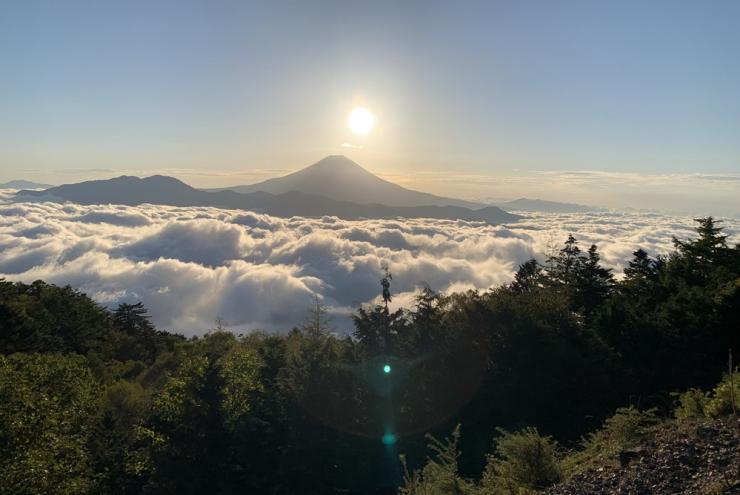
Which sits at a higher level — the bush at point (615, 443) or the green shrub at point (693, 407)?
the green shrub at point (693, 407)

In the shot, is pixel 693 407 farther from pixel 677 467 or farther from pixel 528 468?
pixel 528 468

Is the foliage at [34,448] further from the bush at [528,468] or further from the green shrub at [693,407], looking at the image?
Result: the green shrub at [693,407]

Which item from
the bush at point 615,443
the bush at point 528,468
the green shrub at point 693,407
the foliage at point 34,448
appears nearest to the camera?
the bush at point 615,443

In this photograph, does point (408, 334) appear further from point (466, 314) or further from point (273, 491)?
point (273, 491)

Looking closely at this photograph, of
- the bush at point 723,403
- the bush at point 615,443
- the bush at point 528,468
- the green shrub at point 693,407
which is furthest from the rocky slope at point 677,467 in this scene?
the bush at point 528,468

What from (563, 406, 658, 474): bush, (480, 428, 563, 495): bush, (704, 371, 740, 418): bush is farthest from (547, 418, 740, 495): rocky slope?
(480, 428, 563, 495): bush

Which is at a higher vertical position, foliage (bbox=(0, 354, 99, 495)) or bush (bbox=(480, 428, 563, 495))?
bush (bbox=(480, 428, 563, 495))

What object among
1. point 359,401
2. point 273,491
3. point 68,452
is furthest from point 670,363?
point 68,452

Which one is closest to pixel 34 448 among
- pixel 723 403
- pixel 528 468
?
pixel 528 468

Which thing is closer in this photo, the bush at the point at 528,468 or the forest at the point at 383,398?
the bush at the point at 528,468

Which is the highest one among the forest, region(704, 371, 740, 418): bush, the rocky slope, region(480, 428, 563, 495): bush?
region(704, 371, 740, 418): bush

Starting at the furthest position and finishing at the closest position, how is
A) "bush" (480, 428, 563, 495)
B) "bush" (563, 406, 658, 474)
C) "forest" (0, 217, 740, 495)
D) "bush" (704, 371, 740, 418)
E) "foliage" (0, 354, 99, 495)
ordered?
"forest" (0, 217, 740, 495) < "foliage" (0, 354, 99, 495) < "bush" (480, 428, 563, 495) < "bush" (563, 406, 658, 474) < "bush" (704, 371, 740, 418)

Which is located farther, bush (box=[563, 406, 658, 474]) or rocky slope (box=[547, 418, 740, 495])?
bush (box=[563, 406, 658, 474])

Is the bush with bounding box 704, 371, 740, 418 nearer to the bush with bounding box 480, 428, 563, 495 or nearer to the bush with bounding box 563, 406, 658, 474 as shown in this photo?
the bush with bounding box 563, 406, 658, 474
